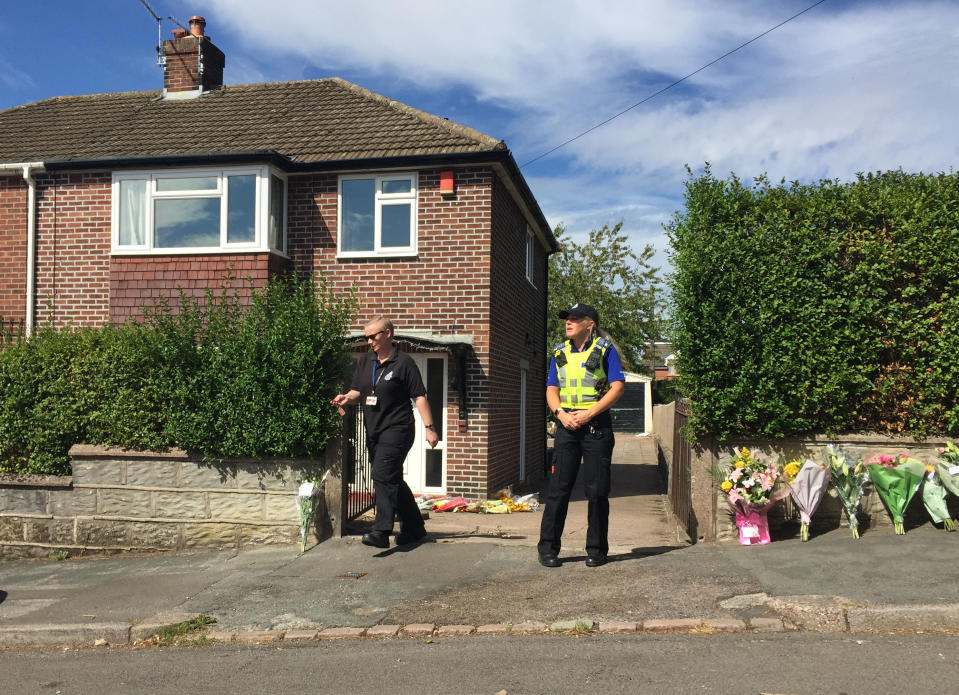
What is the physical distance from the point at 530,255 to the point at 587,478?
32.5ft

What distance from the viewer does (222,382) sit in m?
7.43

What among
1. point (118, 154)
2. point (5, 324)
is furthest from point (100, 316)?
point (118, 154)

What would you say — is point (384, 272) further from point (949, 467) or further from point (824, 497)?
point (949, 467)

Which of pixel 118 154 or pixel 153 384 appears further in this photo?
pixel 118 154

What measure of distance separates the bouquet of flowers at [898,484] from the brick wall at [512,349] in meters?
5.62

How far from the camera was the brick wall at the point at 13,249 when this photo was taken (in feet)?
42.3

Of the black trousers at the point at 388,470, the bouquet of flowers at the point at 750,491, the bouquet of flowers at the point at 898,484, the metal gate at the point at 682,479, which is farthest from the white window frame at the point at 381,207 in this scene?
the bouquet of flowers at the point at 898,484

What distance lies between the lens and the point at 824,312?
664cm

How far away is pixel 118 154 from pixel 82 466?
6182 millimetres

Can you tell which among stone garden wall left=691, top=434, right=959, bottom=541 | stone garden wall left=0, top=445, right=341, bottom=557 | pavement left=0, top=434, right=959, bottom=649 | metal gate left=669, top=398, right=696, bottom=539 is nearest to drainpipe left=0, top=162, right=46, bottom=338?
stone garden wall left=0, top=445, right=341, bottom=557

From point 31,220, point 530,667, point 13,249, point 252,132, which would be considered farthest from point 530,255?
point 530,667

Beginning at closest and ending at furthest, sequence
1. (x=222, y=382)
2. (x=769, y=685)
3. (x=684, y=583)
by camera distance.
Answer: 1. (x=769, y=685)
2. (x=684, y=583)
3. (x=222, y=382)

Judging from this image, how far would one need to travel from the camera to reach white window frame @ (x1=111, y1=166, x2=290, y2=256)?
1157 cm

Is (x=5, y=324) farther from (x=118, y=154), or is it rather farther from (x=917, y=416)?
(x=917, y=416)
